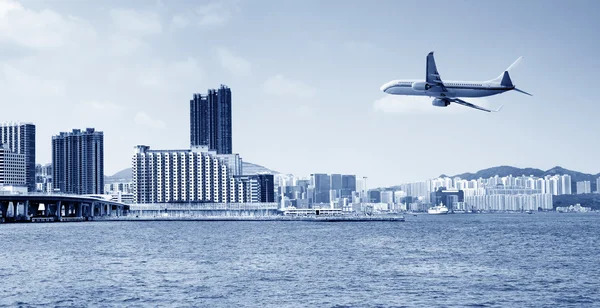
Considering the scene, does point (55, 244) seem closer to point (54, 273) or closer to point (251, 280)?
point (54, 273)

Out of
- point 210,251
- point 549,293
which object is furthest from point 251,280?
point 210,251

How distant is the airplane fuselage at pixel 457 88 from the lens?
280ft

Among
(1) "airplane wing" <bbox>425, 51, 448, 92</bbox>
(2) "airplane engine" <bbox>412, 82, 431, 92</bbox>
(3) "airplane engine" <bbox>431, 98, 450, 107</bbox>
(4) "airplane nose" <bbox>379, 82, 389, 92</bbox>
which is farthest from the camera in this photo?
(4) "airplane nose" <bbox>379, 82, 389, 92</bbox>

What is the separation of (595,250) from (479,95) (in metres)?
22.5

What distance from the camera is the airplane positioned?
278 ft

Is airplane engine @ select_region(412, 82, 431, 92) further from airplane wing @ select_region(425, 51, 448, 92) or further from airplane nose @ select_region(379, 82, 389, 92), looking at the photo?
airplane nose @ select_region(379, 82, 389, 92)

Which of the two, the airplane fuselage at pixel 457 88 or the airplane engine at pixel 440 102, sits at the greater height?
the airplane fuselage at pixel 457 88

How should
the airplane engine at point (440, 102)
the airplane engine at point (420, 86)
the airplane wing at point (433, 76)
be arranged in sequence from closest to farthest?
the airplane wing at point (433, 76), the airplane engine at point (420, 86), the airplane engine at point (440, 102)

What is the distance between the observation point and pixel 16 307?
46.0 meters

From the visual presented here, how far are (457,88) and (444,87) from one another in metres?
1.87

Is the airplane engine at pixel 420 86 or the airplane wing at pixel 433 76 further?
the airplane engine at pixel 420 86

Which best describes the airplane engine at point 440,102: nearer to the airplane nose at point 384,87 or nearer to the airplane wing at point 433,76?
the airplane wing at point 433,76

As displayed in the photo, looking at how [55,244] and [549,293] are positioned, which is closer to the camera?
[549,293]

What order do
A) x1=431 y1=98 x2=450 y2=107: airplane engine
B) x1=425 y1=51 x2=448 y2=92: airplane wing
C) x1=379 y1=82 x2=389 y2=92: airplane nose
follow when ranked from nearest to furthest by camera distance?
x1=425 y1=51 x2=448 y2=92: airplane wing, x1=431 y1=98 x2=450 y2=107: airplane engine, x1=379 y1=82 x2=389 y2=92: airplane nose
